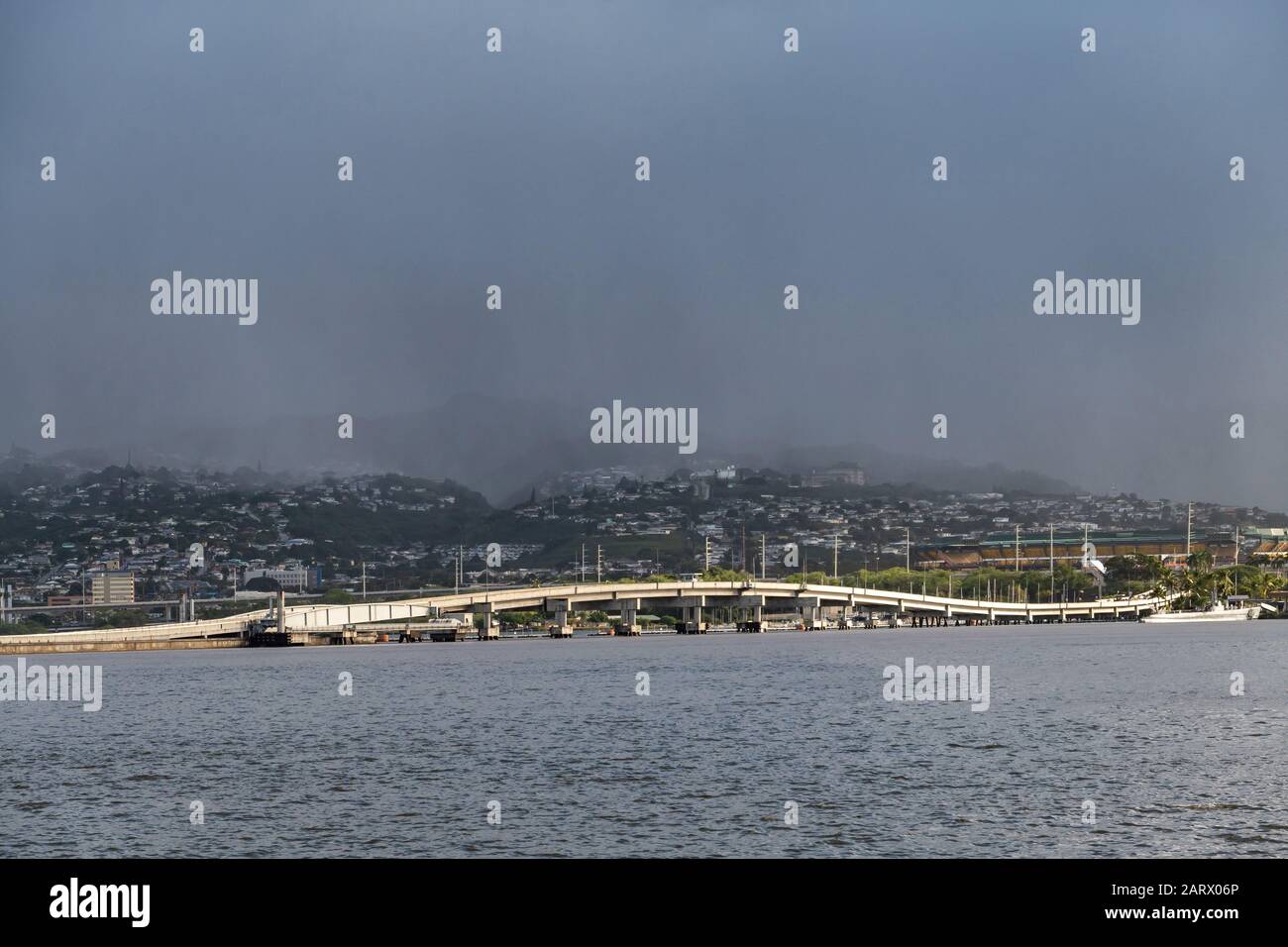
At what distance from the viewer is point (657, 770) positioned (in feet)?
138

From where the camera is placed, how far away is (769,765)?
42656 millimetres

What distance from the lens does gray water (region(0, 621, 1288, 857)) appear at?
99.5 feet

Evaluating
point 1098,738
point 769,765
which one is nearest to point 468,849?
point 769,765

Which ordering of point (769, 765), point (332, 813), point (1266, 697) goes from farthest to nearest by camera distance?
1. point (1266, 697)
2. point (769, 765)
3. point (332, 813)

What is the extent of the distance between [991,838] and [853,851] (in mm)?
3393

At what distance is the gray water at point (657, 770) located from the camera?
30328 mm

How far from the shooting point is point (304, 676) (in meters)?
103

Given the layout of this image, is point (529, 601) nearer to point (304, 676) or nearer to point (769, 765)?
point (304, 676)

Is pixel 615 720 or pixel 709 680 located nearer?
pixel 615 720

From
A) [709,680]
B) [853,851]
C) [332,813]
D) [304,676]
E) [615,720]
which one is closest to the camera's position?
[853,851]
